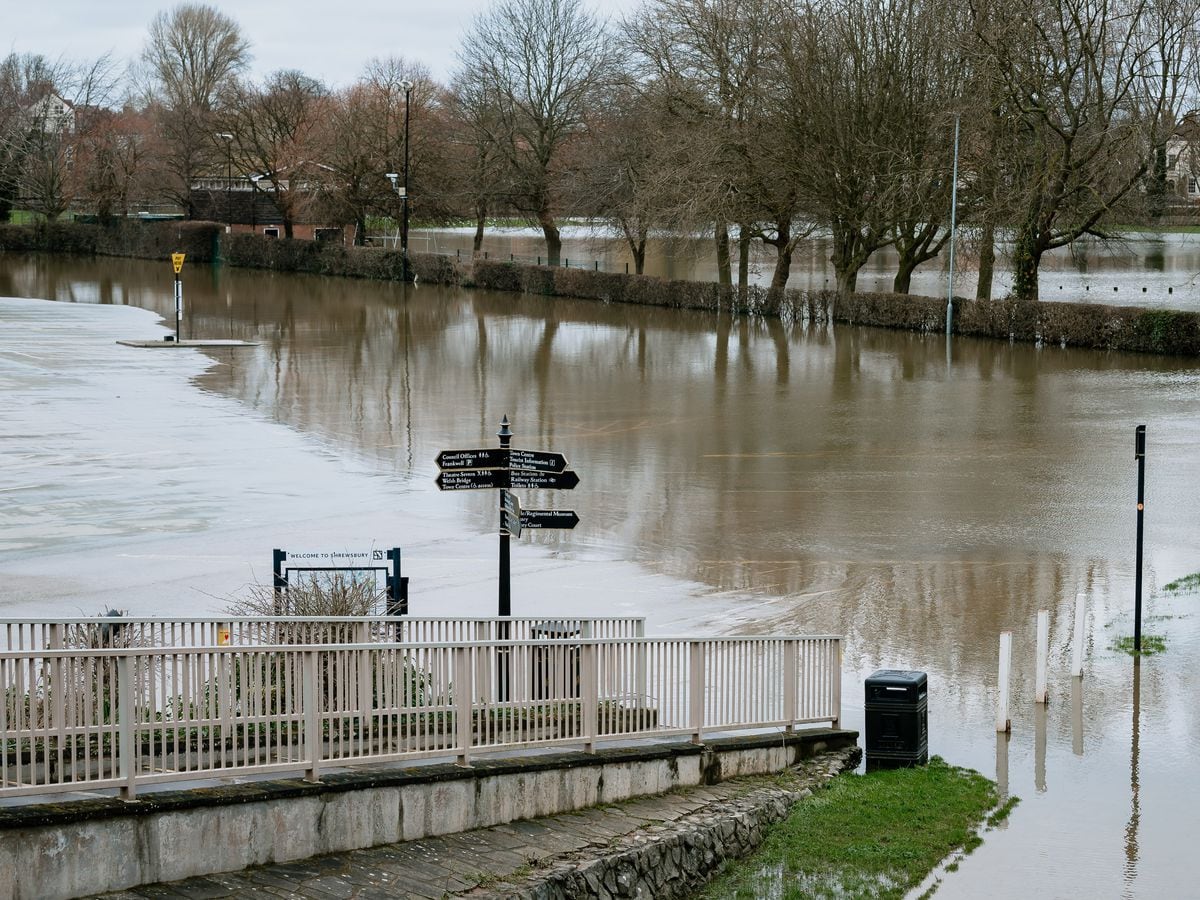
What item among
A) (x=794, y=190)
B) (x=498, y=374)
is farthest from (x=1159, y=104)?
(x=498, y=374)

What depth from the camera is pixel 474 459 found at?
524 inches

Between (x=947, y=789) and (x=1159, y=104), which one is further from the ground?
(x=1159, y=104)

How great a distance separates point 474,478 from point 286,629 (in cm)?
298

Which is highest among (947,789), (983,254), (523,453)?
(983,254)

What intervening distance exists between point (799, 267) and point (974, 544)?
85.1m

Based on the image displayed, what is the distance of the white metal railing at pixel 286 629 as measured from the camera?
9.50 metres

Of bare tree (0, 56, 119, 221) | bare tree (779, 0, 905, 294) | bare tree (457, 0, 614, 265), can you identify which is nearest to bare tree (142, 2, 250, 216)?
bare tree (0, 56, 119, 221)

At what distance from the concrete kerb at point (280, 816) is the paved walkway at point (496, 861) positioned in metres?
0.08

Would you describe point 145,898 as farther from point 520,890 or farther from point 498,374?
point 498,374

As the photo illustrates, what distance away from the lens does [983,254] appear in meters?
49.7

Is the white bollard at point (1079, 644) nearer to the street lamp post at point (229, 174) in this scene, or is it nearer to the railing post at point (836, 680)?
the railing post at point (836, 680)

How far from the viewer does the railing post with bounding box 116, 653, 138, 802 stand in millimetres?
7793

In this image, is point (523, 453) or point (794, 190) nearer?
point (523, 453)

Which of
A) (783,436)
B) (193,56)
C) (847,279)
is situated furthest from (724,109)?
(193,56)
